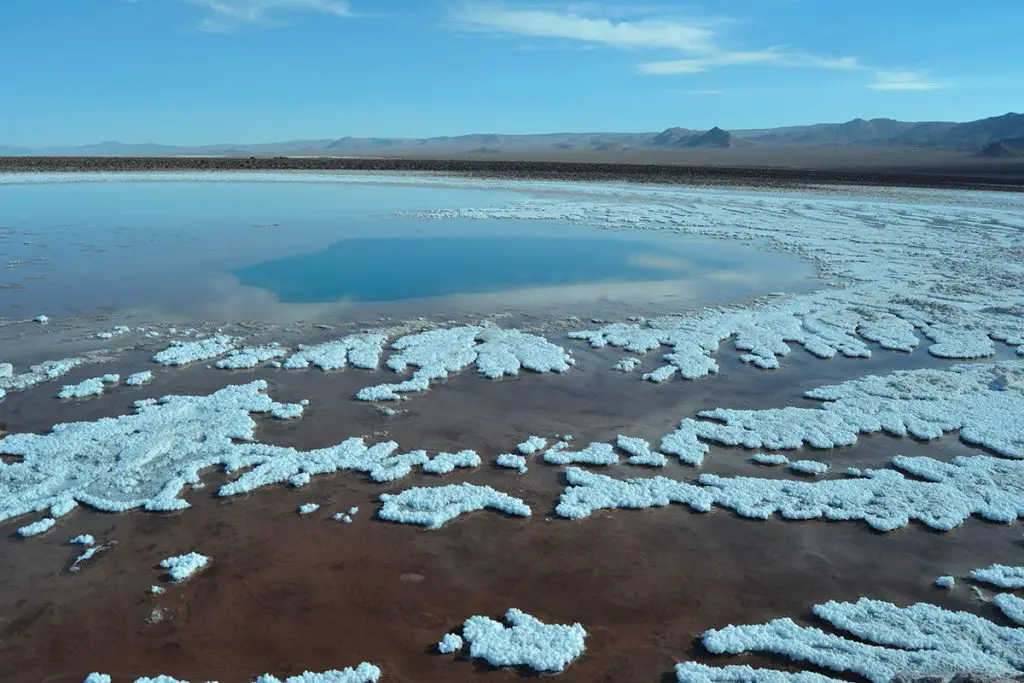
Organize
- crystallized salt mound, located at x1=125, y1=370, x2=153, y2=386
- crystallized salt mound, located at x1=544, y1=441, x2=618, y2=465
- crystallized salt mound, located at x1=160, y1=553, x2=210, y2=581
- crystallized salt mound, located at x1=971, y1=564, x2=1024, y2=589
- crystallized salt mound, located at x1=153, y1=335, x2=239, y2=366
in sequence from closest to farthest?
crystallized salt mound, located at x1=160, y1=553, x2=210, y2=581, crystallized salt mound, located at x1=971, y1=564, x2=1024, y2=589, crystallized salt mound, located at x1=544, y1=441, x2=618, y2=465, crystallized salt mound, located at x1=125, y1=370, x2=153, y2=386, crystallized salt mound, located at x1=153, y1=335, x2=239, y2=366

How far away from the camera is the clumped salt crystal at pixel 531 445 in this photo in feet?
18.7

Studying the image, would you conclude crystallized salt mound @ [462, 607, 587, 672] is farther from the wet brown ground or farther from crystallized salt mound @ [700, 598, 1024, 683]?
crystallized salt mound @ [700, 598, 1024, 683]

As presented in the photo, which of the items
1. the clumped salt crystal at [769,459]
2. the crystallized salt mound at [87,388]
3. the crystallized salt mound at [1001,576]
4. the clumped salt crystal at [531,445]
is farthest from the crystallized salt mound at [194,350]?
the crystallized salt mound at [1001,576]

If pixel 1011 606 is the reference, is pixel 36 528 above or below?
above

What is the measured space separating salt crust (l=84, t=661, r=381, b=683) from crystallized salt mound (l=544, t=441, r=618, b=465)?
8.01 feet

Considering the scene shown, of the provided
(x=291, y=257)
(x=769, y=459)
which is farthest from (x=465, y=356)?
(x=291, y=257)

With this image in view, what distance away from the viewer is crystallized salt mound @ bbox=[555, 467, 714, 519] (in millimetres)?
4957

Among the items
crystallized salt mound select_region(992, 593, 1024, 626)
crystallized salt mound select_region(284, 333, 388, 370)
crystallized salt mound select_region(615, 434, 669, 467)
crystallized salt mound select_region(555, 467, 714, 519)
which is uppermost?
crystallized salt mound select_region(284, 333, 388, 370)

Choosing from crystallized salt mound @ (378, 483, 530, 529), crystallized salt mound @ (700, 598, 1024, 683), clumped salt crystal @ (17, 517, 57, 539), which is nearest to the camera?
crystallized salt mound @ (700, 598, 1024, 683)

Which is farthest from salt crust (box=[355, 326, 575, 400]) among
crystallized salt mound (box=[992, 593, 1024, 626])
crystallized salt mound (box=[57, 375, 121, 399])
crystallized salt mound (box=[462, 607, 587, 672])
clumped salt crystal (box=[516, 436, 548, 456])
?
crystallized salt mound (box=[992, 593, 1024, 626])

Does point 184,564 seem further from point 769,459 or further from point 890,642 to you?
point 769,459

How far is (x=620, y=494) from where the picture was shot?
16.7 feet

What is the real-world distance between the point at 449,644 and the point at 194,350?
5.46m

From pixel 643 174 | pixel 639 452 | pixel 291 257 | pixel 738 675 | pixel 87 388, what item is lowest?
pixel 738 675
